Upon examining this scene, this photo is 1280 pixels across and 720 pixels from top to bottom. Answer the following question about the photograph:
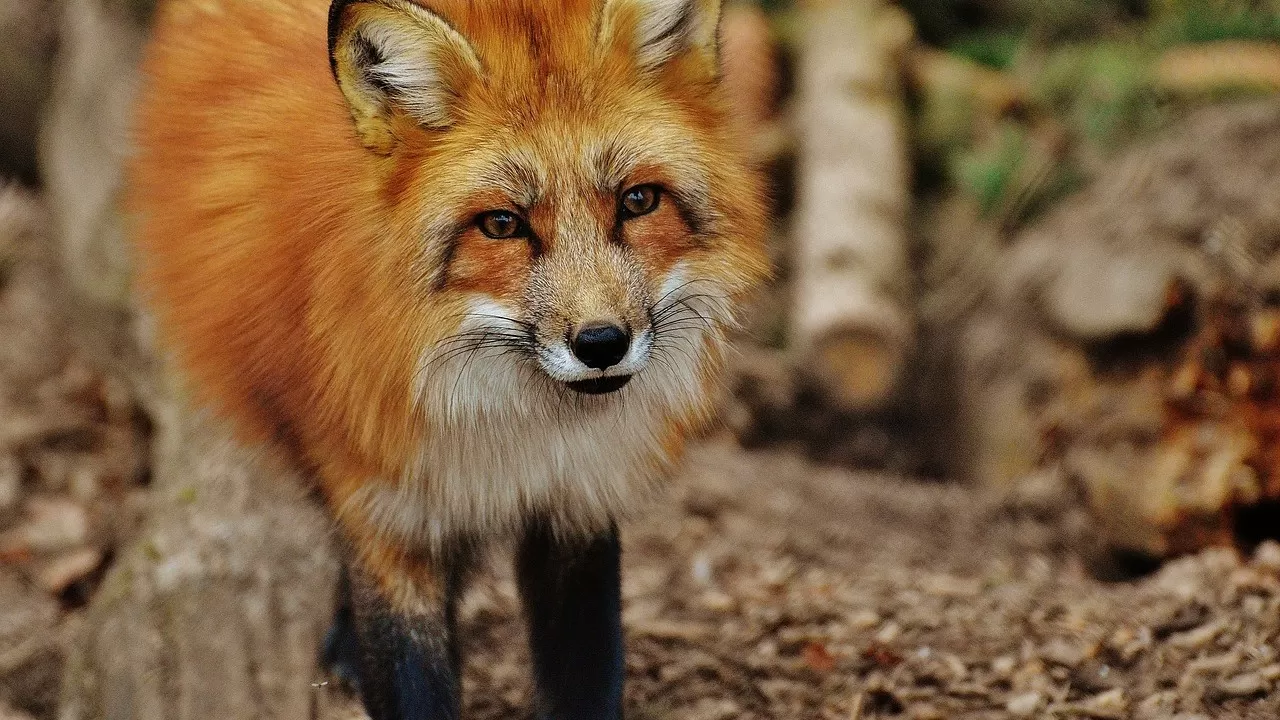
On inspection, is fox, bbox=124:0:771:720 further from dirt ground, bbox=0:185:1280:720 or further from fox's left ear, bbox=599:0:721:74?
dirt ground, bbox=0:185:1280:720

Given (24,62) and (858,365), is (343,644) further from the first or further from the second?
(24,62)

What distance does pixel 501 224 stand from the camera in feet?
8.87

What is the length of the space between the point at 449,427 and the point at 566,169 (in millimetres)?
667

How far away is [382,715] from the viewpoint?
10.4 ft

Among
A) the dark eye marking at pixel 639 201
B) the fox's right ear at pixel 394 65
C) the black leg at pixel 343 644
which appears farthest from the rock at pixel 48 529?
the dark eye marking at pixel 639 201

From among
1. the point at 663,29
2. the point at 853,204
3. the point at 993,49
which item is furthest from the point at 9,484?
the point at 993,49

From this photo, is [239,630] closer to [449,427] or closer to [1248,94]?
[449,427]

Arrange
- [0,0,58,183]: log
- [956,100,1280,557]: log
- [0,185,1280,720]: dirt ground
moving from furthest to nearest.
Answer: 1. [0,0,58,183]: log
2. [956,100,1280,557]: log
3. [0,185,1280,720]: dirt ground

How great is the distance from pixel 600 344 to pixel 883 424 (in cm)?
440

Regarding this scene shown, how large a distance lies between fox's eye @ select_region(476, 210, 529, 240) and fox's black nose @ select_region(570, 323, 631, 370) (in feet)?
0.99

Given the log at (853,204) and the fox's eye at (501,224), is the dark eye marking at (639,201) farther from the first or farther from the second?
the log at (853,204)

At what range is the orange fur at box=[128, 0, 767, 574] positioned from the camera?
2701 mm

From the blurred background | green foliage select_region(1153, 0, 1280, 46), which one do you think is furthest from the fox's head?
green foliage select_region(1153, 0, 1280, 46)

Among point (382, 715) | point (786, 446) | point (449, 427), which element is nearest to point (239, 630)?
point (382, 715)
